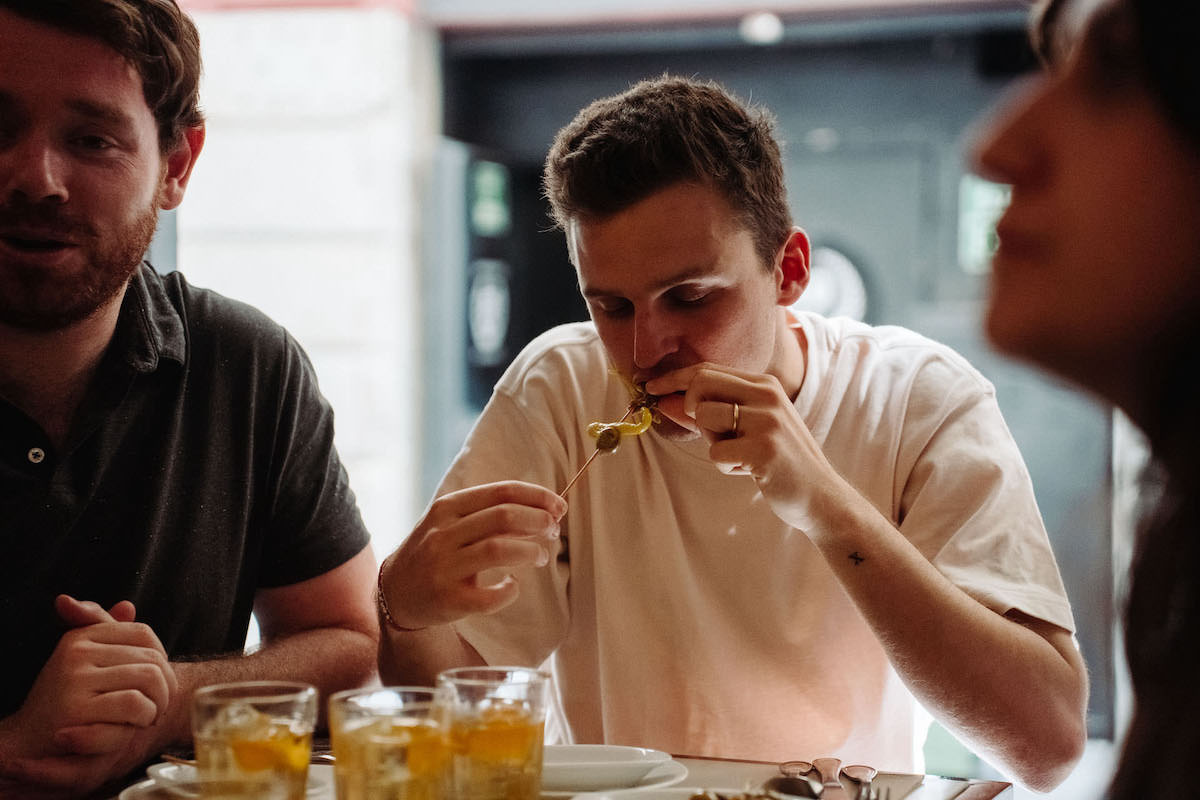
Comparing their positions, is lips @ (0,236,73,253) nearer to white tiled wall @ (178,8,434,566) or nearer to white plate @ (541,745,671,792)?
white plate @ (541,745,671,792)

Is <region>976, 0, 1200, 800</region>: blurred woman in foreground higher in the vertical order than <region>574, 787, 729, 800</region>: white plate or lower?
higher

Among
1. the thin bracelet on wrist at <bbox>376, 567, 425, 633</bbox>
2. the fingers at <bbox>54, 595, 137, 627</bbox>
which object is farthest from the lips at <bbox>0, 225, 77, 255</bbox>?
the thin bracelet on wrist at <bbox>376, 567, 425, 633</bbox>

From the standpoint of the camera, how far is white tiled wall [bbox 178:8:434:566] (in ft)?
18.4

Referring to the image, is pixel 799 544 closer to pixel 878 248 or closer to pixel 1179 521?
pixel 1179 521

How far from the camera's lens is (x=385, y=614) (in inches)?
73.1

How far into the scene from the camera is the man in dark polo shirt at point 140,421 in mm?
1859

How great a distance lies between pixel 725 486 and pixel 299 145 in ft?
13.6

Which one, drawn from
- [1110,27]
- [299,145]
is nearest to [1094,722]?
[299,145]

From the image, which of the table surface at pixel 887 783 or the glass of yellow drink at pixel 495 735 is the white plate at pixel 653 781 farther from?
the glass of yellow drink at pixel 495 735

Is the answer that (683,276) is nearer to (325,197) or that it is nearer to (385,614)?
(385,614)

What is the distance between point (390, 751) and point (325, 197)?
4.80 m

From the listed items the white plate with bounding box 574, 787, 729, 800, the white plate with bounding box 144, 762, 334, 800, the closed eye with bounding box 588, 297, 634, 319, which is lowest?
the white plate with bounding box 574, 787, 729, 800

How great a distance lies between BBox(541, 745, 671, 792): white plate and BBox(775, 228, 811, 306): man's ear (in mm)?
936

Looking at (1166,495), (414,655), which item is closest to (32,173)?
(414,655)
